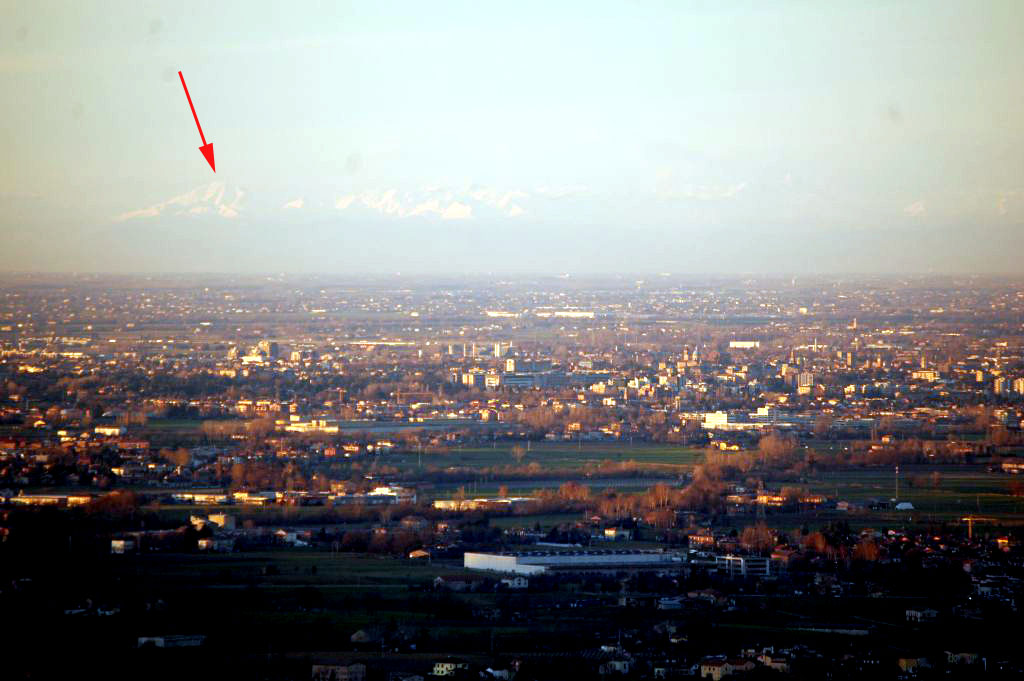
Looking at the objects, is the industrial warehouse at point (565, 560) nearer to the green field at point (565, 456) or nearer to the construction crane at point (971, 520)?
the construction crane at point (971, 520)

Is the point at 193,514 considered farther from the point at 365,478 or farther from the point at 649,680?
the point at 649,680

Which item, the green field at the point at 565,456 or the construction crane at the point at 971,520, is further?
the green field at the point at 565,456

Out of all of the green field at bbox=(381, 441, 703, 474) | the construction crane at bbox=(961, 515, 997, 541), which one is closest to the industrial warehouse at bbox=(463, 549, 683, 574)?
the construction crane at bbox=(961, 515, 997, 541)

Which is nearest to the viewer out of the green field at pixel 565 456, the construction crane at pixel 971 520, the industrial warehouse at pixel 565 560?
the industrial warehouse at pixel 565 560

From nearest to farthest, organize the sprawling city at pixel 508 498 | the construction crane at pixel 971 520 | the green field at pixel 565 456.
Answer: the sprawling city at pixel 508 498 → the construction crane at pixel 971 520 → the green field at pixel 565 456

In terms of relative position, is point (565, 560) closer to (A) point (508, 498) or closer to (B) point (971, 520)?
(A) point (508, 498)

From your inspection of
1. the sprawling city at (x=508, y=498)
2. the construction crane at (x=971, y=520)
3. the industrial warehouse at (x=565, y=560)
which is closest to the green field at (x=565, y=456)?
the sprawling city at (x=508, y=498)
